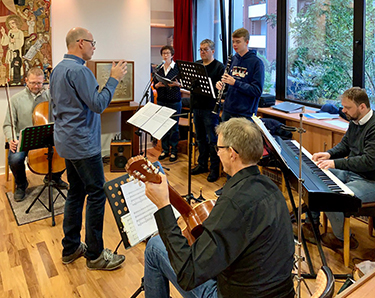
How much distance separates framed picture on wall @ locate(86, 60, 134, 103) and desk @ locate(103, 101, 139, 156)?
0.24ft

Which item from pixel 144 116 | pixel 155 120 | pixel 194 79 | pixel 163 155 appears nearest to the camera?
pixel 155 120

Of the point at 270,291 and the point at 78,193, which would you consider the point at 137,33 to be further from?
the point at 270,291

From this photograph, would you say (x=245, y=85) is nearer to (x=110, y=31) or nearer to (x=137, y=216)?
(x=137, y=216)

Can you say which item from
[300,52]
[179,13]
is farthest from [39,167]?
[179,13]

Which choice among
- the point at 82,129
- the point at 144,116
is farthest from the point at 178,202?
the point at 144,116

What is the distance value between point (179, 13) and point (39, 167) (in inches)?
140

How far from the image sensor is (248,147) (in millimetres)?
1415

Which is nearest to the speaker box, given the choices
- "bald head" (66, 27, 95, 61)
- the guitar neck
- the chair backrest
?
"bald head" (66, 27, 95, 61)

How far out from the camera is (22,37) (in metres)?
4.23

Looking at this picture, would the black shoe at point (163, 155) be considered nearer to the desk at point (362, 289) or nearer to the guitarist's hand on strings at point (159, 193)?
the guitarist's hand on strings at point (159, 193)

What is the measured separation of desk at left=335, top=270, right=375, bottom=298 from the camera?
1.20m

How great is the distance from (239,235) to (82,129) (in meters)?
1.50

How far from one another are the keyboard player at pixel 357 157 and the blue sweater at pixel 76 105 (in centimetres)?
155

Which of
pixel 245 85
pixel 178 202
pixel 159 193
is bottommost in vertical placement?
pixel 178 202
